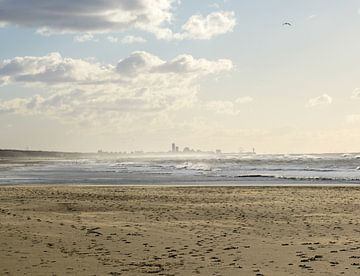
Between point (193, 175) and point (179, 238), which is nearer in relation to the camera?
point (179, 238)

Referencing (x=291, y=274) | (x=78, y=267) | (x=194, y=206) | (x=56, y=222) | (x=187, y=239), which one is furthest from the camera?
(x=194, y=206)

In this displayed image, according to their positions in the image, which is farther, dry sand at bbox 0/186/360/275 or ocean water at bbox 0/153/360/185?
ocean water at bbox 0/153/360/185

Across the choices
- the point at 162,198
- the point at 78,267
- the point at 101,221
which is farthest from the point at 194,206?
the point at 78,267

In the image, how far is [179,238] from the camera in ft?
46.0

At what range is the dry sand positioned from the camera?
10.5 meters

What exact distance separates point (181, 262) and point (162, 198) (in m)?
16.5

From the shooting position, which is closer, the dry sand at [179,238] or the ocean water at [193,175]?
the dry sand at [179,238]

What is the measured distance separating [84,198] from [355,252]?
59.1 feet

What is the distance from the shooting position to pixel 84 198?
27016mm

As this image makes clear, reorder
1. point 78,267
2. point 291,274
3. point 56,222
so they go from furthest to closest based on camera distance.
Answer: point 56,222
point 78,267
point 291,274

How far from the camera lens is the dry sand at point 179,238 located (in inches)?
412

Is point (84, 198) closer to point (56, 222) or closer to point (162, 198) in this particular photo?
point (162, 198)

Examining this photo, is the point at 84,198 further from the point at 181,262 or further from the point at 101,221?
the point at 181,262

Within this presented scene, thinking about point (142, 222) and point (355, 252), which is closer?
point (355, 252)
